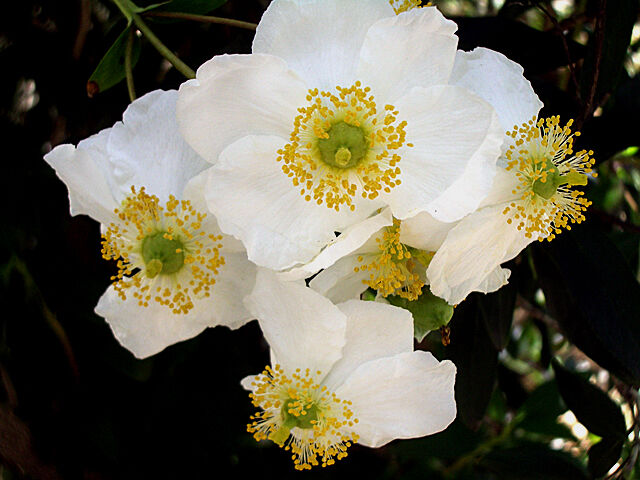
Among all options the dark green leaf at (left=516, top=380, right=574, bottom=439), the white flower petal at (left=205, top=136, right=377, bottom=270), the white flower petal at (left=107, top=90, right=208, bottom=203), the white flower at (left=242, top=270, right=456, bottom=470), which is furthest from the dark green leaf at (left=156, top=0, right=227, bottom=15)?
the dark green leaf at (left=516, top=380, right=574, bottom=439)

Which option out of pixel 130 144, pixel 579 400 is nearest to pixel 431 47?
pixel 130 144

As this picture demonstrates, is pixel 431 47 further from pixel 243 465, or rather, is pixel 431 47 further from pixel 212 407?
pixel 243 465

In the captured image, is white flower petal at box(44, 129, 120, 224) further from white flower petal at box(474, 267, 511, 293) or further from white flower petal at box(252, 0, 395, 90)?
white flower petal at box(474, 267, 511, 293)

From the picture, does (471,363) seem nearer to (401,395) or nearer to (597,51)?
(401,395)

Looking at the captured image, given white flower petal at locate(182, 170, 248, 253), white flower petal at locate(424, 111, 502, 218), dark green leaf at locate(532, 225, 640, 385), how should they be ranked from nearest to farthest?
white flower petal at locate(424, 111, 502, 218)
white flower petal at locate(182, 170, 248, 253)
dark green leaf at locate(532, 225, 640, 385)

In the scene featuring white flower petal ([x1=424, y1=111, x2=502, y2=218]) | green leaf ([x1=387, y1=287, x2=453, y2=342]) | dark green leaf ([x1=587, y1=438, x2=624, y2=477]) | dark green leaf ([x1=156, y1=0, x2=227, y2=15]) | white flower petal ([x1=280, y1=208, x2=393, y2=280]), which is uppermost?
dark green leaf ([x1=156, y1=0, x2=227, y2=15])

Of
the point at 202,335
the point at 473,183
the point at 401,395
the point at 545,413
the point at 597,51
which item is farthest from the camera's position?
the point at 545,413

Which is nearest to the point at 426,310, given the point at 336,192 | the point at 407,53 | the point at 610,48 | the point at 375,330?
the point at 375,330
